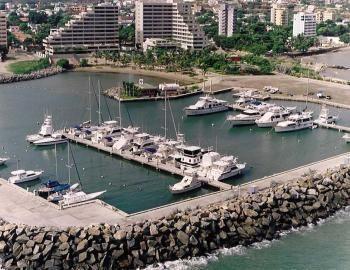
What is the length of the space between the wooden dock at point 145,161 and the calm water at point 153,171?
33 centimetres

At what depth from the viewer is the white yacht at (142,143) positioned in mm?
29856

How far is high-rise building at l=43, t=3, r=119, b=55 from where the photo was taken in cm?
6519

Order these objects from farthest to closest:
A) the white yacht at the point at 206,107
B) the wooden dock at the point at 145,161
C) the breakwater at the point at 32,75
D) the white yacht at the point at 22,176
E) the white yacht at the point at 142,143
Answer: the breakwater at the point at 32,75 → the white yacht at the point at 206,107 → the white yacht at the point at 142,143 → the white yacht at the point at 22,176 → the wooden dock at the point at 145,161

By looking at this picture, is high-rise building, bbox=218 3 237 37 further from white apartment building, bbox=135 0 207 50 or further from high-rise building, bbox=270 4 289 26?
high-rise building, bbox=270 4 289 26

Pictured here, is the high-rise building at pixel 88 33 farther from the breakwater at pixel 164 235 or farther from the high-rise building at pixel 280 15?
the breakwater at pixel 164 235

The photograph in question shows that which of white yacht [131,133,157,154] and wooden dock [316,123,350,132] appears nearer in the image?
white yacht [131,133,157,154]

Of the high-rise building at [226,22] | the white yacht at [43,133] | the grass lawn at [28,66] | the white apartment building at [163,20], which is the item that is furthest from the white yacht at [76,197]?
the high-rise building at [226,22]

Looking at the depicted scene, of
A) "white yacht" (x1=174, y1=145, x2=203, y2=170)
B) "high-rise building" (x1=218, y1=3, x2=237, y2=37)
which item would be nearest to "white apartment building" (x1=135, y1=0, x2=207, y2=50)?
"high-rise building" (x1=218, y1=3, x2=237, y2=37)

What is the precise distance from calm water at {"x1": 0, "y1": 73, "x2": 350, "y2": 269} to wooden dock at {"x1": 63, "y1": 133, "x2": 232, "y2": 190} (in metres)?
0.33

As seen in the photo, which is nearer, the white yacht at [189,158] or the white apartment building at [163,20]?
the white yacht at [189,158]

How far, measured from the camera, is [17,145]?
105ft

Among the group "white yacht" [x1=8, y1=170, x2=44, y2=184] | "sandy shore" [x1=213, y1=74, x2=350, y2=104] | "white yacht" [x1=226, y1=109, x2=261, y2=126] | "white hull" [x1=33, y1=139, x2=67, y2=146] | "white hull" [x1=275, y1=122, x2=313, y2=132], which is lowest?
"white yacht" [x1=8, y1=170, x2=44, y2=184]

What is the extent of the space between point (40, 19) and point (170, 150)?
238ft

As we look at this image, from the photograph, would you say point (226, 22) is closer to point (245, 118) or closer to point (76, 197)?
point (245, 118)
